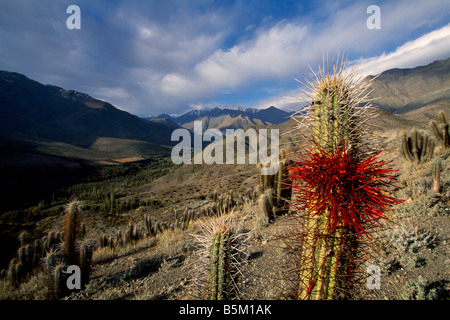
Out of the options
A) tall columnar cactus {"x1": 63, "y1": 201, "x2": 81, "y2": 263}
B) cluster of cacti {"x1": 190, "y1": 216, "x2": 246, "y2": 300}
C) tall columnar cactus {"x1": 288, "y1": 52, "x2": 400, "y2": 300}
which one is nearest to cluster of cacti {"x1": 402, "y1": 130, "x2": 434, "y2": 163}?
tall columnar cactus {"x1": 288, "y1": 52, "x2": 400, "y2": 300}

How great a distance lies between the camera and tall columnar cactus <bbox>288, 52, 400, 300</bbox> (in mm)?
1605

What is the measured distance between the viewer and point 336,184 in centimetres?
161

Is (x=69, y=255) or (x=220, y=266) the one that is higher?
(x=220, y=266)

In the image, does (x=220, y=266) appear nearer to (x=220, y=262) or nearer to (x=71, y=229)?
(x=220, y=262)

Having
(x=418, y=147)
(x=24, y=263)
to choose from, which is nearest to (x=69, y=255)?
(x=24, y=263)

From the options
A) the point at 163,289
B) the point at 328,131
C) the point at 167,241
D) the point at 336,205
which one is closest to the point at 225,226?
the point at 336,205

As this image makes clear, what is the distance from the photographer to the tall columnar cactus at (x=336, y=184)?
161cm

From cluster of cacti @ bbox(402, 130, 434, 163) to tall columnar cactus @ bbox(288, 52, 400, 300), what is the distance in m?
12.4

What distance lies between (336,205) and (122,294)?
525cm

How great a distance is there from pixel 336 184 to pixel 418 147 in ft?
43.4

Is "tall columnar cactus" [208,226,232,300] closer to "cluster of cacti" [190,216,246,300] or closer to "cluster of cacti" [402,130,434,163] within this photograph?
"cluster of cacti" [190,216,246,300]

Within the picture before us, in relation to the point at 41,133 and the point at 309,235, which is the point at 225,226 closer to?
the point at 309,235

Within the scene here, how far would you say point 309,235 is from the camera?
1.78 meters

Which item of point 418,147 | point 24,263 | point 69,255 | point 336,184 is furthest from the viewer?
point 418,147
